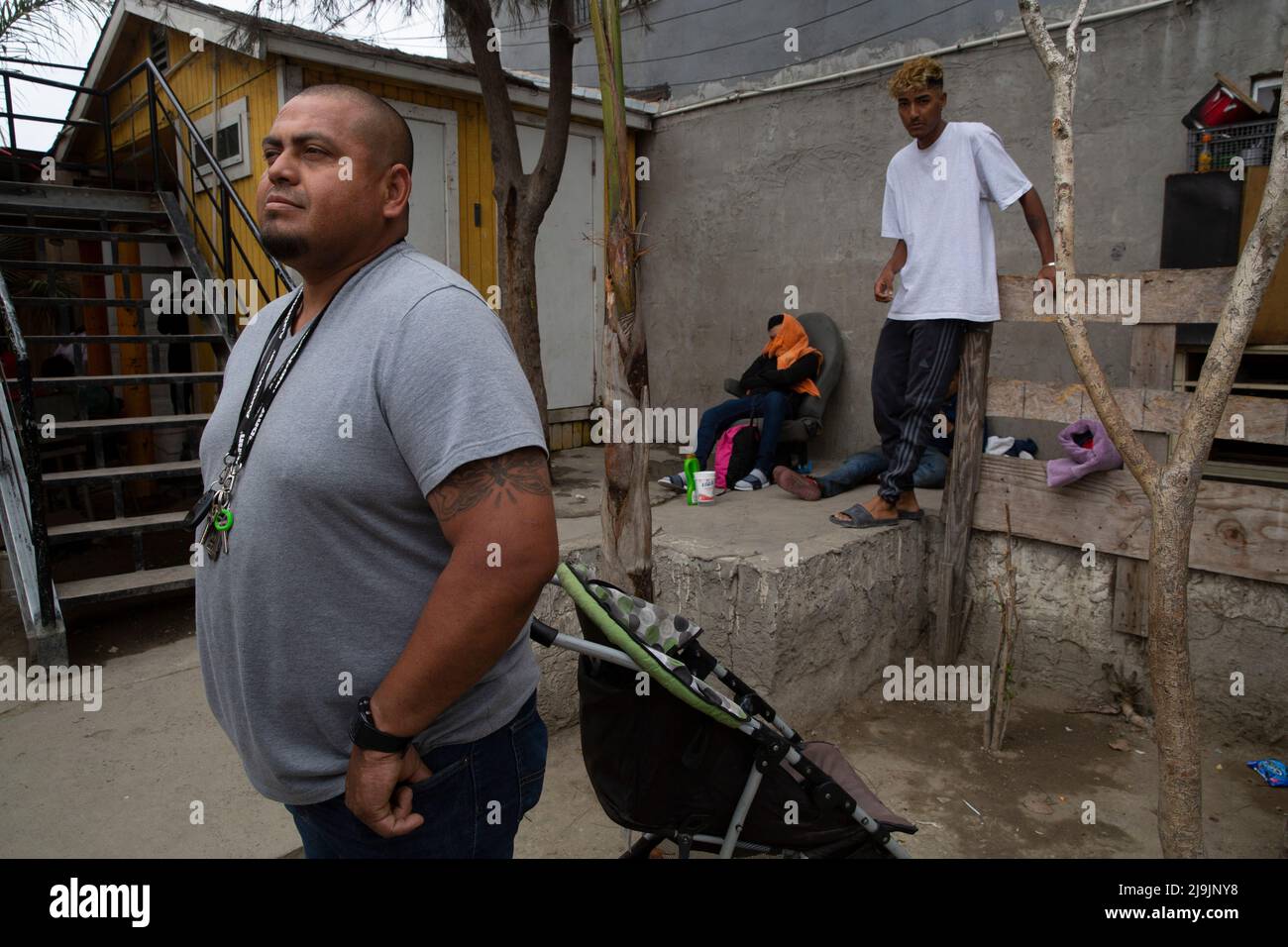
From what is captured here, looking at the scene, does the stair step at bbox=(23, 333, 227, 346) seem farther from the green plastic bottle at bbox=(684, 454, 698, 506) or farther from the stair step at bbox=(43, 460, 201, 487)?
the green plastic bottle at bbox=(684, 454, 698, 506)

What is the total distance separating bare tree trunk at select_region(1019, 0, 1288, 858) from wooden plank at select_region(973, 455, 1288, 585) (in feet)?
4.41

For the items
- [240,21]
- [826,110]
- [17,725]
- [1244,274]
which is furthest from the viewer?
[826,110]

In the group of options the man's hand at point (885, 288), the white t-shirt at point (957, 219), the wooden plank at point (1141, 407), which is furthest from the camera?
the man's hand at point (885, 288)

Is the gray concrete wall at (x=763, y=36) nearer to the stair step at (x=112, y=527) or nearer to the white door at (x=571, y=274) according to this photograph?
the white door at (x=571, y=274)

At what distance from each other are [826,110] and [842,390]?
2.25 m

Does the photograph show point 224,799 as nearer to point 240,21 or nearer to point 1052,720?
point 1052,720

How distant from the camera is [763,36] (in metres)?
10.6

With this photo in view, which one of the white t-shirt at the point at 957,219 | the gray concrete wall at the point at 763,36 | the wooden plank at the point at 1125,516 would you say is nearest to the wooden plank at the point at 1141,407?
the wooden plank at the point at 1125,516

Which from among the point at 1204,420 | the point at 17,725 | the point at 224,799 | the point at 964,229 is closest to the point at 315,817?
the point at 224,799

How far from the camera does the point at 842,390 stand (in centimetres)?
741

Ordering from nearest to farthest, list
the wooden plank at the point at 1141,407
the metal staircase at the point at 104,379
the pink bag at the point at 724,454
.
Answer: the wooden plank at the point at 1141,407 → the metal staircase at the point at 104,379 → the pink bag at the point at 724,454

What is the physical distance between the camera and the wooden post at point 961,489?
15.0 ft

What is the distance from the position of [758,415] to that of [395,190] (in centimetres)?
518

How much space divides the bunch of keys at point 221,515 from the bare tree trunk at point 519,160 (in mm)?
4329
